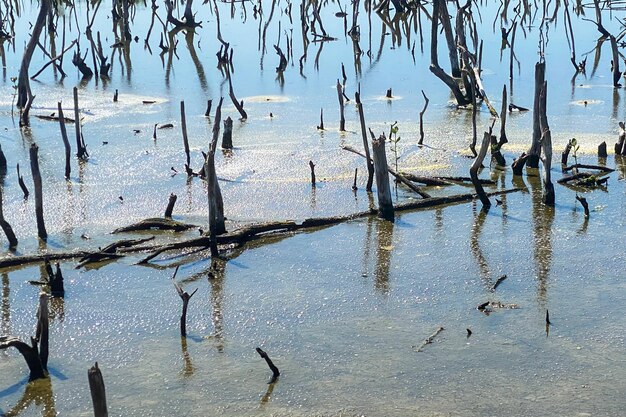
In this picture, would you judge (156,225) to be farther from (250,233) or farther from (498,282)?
(498,282)

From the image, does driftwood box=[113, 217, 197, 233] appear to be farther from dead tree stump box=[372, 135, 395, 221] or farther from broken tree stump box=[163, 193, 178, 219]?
dead tree stump box=[372, 135, 395, 221]

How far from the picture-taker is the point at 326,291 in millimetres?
5863

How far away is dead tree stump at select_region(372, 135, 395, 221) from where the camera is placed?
705 cm

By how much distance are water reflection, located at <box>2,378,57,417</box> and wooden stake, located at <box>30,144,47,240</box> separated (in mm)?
2251

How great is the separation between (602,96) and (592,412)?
898 cm

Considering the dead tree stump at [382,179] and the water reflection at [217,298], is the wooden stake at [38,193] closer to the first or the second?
the water reflection at [217,298]

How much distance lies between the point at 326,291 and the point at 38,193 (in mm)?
2162

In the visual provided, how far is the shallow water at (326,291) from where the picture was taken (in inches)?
178

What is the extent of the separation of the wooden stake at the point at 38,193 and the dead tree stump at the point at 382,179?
7.68ft

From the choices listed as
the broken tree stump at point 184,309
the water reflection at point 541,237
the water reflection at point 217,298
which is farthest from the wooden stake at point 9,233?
the water reflection at point 541,237

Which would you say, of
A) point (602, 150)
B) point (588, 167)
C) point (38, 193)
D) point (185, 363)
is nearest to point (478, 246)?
point (588, 167)

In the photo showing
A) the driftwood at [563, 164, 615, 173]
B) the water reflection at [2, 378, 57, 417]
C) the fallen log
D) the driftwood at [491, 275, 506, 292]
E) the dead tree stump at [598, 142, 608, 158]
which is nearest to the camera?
the water reflection at [2, 378, 57, 417]

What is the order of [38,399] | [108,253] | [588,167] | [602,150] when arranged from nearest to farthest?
[38,399] < [108,253] < [588,167] < [602,150]

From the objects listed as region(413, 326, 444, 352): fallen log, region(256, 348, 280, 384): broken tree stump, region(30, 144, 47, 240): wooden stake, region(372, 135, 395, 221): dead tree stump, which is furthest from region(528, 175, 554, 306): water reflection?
region(30, 144, 47, 240): wooden stake
